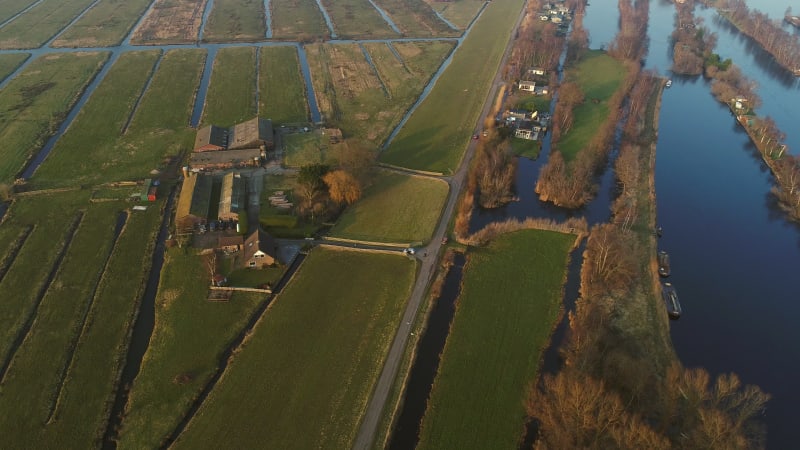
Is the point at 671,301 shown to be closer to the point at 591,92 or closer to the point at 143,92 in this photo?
the point at 591,92

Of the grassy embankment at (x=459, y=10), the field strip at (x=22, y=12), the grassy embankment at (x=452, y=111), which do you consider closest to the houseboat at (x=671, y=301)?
the grassy embankment at (x=452, y=111)

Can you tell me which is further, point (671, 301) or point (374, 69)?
point (374, 69)

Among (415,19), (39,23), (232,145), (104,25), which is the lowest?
(232,145)

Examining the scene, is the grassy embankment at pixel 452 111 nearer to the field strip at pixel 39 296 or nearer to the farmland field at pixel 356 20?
the farmland field at pixel 356 20

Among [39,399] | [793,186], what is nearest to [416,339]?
[39,399]

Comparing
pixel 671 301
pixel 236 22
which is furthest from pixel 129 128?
pixel 671 301

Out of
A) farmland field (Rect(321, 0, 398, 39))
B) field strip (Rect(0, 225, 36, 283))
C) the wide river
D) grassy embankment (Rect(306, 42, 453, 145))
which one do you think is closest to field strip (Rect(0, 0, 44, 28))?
grassy embankment (Rect(306, 42, 453, 145))

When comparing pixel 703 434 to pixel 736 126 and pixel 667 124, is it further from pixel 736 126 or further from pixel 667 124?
pixel 736 126
